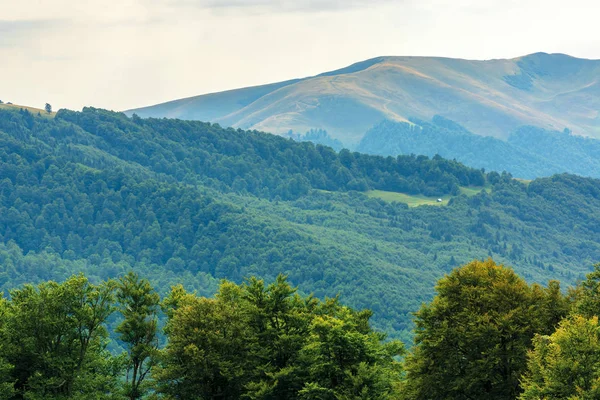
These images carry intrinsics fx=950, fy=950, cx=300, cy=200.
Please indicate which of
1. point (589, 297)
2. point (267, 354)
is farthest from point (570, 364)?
point (267, 354)

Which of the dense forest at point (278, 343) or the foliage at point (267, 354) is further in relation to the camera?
the foliage at point (267, 354)

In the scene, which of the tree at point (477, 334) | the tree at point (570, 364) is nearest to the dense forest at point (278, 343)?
the tree at point (477, 334)

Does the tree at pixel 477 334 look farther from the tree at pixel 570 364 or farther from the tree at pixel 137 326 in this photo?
the tree at pixel 137 326

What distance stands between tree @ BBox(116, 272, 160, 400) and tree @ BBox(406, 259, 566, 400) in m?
21.3

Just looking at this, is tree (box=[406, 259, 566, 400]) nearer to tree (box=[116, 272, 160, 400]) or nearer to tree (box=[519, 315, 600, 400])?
tree (box=[519, 315, 600, 400])

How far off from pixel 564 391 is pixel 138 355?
35548 mm

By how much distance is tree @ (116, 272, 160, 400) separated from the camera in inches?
2992

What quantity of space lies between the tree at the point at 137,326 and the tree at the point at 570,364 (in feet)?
104

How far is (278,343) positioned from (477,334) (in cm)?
1601

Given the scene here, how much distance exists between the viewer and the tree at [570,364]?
5422 cm

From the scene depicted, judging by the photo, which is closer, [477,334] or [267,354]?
[477,334]

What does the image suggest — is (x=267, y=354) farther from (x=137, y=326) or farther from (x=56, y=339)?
(x=56, y=339)

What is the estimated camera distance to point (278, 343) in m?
73.1

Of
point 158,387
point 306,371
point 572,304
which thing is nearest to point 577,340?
point 572,304
